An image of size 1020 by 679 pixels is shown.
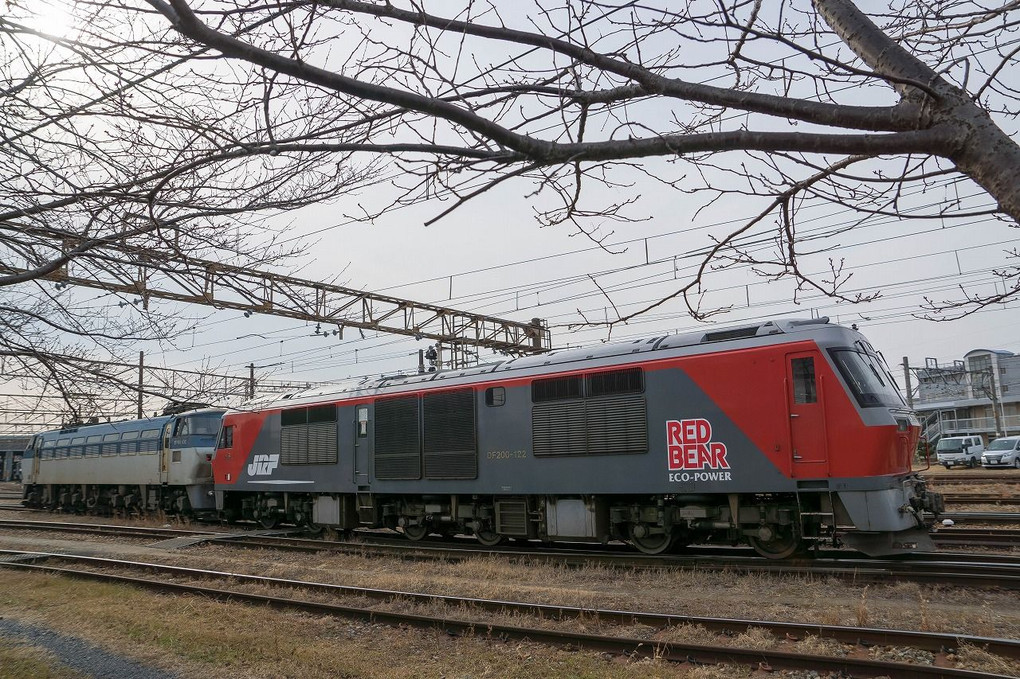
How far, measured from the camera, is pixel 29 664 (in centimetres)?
743

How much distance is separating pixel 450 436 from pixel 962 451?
37278 mm

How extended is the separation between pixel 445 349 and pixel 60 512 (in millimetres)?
16498

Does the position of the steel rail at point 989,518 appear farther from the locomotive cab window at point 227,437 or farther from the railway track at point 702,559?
the locomotive cab window at point 227,437

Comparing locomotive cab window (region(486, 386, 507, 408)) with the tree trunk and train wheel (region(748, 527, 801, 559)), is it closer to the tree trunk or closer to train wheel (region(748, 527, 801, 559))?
train wheel (region(748, 527, 801, 559))

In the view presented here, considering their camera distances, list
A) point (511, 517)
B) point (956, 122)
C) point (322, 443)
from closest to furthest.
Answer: point (956, 122) < point (511, 517) < point (322, 443)

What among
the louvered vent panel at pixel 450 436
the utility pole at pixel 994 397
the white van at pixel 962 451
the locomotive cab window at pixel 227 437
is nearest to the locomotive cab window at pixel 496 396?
the louvered vent panel at pixel 450 436

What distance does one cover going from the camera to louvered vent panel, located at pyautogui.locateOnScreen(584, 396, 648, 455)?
37.4 ft

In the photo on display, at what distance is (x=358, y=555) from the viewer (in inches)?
546

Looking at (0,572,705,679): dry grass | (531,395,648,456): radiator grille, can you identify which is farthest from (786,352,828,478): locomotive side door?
(0,572,705,679): dry grass

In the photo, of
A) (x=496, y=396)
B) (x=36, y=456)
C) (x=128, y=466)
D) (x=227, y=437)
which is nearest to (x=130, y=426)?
(x=128, y=466)

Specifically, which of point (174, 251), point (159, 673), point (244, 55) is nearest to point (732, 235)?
point (244, 55)

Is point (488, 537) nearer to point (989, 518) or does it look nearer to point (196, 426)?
point (989, 518)

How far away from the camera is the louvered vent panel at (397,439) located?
14562 mm

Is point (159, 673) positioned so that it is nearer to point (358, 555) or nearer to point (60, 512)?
point (358, 555)
